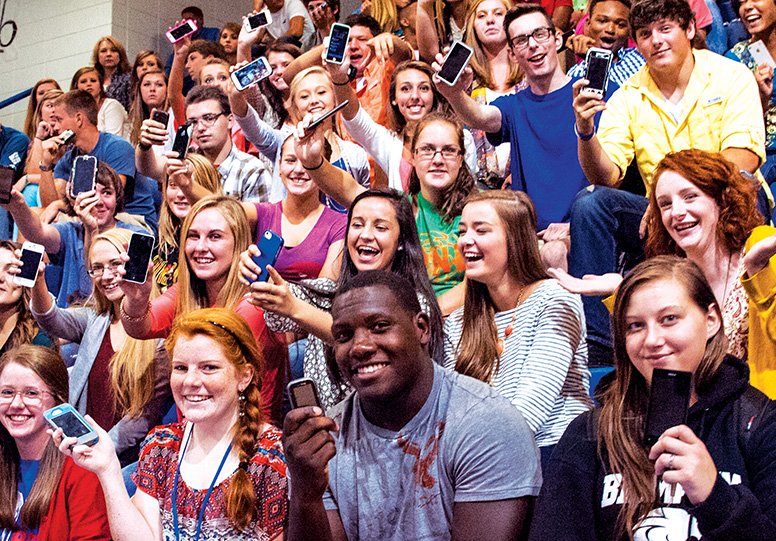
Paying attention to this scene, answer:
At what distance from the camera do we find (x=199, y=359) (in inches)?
115

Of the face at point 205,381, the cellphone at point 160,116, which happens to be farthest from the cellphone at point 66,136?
the face at point 205,381

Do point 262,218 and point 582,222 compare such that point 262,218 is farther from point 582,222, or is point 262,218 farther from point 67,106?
point 67,106

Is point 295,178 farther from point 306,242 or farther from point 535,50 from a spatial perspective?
point 535,50

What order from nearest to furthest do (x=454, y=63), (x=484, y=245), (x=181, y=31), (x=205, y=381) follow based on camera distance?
(x=205, y=381) → (x=484, y=245) → (x=454, y=63) → (x=181, y=31)

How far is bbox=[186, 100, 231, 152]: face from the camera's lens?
5.07 m

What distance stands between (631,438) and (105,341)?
7.47ft

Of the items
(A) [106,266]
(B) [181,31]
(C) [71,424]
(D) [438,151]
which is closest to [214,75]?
(B) [181,31]

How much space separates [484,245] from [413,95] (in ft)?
5.48

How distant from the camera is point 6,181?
13.8ft

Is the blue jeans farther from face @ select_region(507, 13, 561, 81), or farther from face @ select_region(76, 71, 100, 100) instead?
face @ select_region(76, 71, 100, 100)

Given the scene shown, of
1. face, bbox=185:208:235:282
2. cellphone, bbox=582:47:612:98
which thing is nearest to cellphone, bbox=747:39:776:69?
cellphone, bbox=582:47:612:98

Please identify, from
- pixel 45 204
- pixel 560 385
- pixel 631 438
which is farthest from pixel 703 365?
pixel 45 204

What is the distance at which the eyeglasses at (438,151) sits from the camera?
12.6 feet

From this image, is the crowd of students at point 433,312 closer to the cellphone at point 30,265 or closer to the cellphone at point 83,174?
the cellphone at point 83,174
